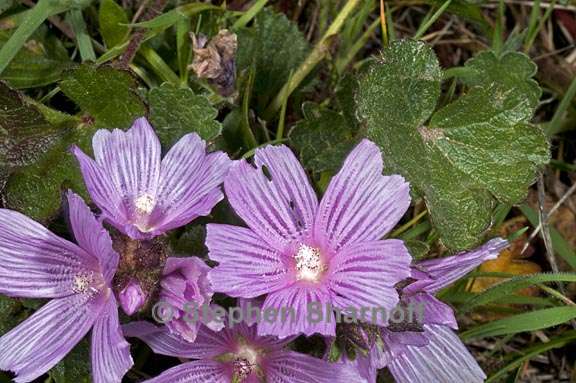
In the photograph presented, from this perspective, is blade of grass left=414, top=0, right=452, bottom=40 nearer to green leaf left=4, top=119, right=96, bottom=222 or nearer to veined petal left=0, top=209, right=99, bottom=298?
green leaf left=4, top=119, right=96, bottom=222

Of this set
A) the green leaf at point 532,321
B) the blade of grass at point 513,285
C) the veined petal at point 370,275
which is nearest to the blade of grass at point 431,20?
the blade of grass at point 513,285

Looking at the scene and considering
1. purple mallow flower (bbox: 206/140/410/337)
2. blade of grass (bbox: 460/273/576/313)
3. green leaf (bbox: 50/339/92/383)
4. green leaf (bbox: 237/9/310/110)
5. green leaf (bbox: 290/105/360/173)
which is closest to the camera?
purple mallow flower (bbox: 206/140/410/337)

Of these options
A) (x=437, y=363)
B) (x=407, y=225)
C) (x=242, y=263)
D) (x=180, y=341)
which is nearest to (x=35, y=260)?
(x=180, y=341)

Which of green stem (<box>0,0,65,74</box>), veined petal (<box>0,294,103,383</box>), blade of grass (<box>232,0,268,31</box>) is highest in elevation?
green stem (<box>0,0,65,74</box>)

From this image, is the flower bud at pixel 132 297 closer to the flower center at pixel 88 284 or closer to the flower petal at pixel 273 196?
the flower center at pixel 88 284

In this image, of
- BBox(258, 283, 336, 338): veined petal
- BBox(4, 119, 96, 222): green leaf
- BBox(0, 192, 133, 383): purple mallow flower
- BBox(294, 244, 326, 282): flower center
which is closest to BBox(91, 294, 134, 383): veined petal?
BBox(0, 192, 133, 383): purple mallow flower

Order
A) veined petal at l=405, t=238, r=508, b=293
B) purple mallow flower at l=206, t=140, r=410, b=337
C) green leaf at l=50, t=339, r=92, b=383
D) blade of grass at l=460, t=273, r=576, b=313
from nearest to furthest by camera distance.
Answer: purple mallow flower at l=206, t=140, r=410, b=337
veined petal at l=405, t=238, r=508, b=293
green leaf at l=50, t=339, r=92, b=383
blade of grass at l=460, t=273, r=576, b=313
